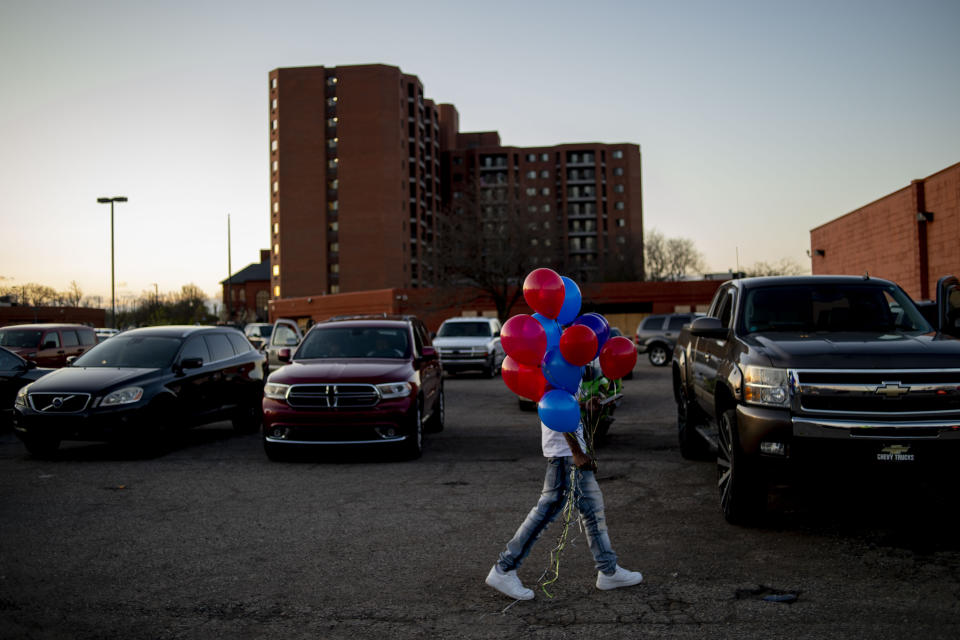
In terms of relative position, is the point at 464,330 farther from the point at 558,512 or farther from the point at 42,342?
the point at 558,512

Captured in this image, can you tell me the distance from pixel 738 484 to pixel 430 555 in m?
2.36

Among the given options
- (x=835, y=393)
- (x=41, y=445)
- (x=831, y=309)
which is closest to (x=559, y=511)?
(x=835, y=393)

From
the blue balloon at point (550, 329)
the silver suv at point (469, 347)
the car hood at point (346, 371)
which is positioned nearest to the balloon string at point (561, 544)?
the blue balloon at point (550, 329)

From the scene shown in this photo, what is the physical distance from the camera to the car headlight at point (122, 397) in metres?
9.54

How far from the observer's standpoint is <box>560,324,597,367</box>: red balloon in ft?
14.9

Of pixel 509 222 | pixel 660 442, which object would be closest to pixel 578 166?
pixel 509 222

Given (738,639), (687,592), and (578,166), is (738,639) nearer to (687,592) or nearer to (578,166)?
(687,592)

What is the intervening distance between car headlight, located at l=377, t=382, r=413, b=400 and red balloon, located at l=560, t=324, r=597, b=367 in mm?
4975

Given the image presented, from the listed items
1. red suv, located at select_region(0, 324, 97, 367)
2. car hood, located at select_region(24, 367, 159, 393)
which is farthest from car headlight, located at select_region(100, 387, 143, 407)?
red suv, located at select_region(0, 324, 97, 367)

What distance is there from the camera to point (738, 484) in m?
5.90

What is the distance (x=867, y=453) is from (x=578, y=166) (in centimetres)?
11785

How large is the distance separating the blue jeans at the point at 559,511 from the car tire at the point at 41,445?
24.2ft

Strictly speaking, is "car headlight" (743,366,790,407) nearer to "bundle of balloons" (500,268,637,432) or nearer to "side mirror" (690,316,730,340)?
"side mirror" (690,316,730,340)

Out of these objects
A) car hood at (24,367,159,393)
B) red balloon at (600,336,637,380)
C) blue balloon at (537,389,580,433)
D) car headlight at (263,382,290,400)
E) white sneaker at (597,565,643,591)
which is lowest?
white sneaker at (597,565,643,591)
